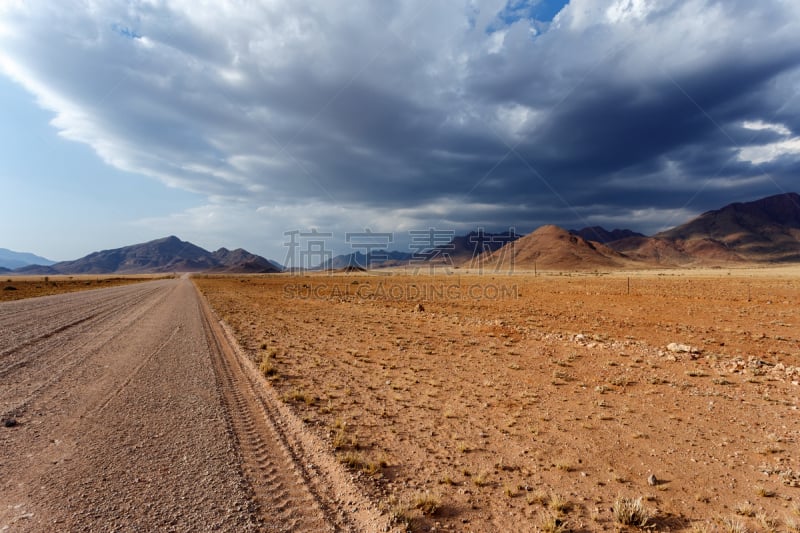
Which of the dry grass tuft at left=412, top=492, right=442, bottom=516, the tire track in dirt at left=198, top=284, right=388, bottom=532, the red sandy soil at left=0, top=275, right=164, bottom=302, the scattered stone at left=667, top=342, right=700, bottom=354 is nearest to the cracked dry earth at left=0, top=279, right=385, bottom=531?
the tire track in dirt at left=198, top=284, right=388, bottom=532

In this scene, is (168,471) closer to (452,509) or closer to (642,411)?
(452,509)

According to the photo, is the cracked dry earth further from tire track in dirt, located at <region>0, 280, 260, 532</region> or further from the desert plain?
the desert plain

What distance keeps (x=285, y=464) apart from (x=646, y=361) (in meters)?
11.2

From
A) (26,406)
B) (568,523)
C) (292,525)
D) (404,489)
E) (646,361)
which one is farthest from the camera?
(646,361)

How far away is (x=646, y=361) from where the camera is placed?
11234 millimetres

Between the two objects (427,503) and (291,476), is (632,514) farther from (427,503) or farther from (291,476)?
(291,476)

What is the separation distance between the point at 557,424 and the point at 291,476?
5123mm

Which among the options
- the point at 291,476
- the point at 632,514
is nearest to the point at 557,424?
the point at 632,514

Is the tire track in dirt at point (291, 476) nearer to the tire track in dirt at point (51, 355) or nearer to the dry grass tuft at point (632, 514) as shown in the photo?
the dry grass tuft at point (632, 514)

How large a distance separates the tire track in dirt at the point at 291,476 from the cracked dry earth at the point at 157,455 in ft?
0.05

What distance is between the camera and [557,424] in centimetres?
708

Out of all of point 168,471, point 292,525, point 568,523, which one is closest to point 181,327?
point 168,471

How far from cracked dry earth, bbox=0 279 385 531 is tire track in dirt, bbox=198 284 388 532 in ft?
0.05

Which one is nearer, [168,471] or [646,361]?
[168,471]
